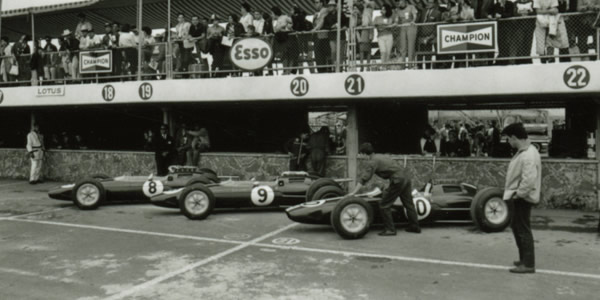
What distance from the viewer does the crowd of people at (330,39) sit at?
12.0m

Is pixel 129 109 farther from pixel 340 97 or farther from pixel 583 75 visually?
pixel 583 75

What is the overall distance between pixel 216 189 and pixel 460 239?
529cm

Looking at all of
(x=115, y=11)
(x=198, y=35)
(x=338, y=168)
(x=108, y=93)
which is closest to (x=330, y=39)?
(x=338, y=168)

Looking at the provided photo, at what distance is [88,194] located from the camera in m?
13.0

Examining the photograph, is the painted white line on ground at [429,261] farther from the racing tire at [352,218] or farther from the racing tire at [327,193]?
the racing tire at [327,193]

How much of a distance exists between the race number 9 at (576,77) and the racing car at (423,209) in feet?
11.2

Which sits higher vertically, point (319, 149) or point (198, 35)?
point (198, 35)

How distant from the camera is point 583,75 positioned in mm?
11586

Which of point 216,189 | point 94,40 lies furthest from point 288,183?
point 94,40

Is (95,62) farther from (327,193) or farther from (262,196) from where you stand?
(327,193)

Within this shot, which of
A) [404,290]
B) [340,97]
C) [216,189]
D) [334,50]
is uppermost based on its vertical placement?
[334,50]

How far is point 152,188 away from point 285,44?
5.13m

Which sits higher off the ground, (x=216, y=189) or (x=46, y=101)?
(x=46, y=101)

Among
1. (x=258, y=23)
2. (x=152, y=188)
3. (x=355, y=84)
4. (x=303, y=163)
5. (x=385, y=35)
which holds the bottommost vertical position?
(x=152, y=188)
